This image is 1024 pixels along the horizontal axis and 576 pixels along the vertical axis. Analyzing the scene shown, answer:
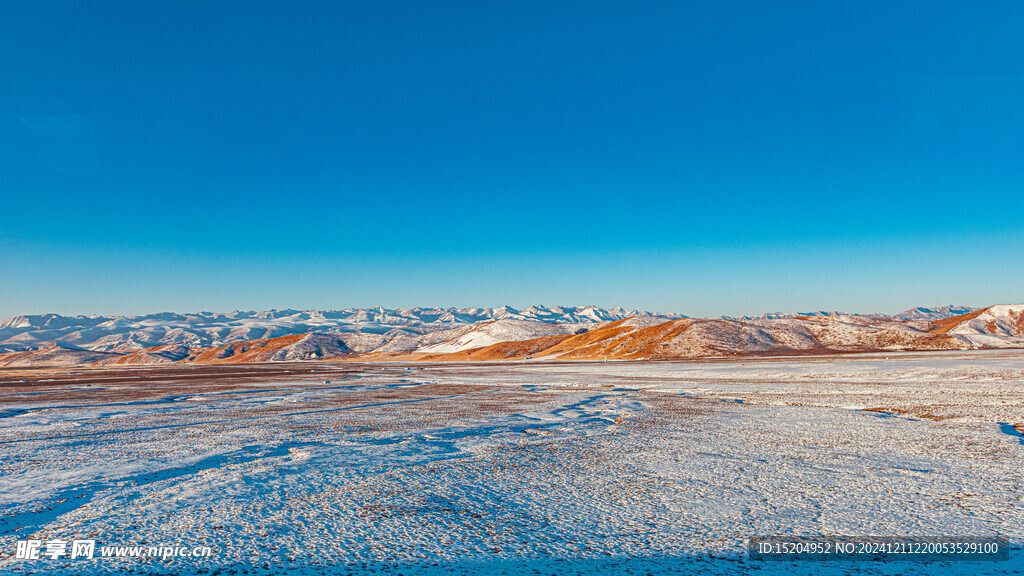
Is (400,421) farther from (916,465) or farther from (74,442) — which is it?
(916,465)

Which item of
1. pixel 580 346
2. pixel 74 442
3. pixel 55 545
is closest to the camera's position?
pixel 55 545

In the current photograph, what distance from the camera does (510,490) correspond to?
8633 millimetres

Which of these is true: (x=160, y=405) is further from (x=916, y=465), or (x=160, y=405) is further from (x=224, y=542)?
(x=916, y=465)

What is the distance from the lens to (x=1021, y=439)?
42.7 ft

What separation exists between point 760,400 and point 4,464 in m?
26.9

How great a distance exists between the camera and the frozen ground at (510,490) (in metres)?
5.85

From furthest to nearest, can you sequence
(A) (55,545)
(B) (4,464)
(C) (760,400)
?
(C) (760,400)
(B) (4,464)
(A) (55,545)

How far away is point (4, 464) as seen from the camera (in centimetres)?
1123

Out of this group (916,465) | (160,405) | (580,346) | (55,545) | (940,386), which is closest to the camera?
(55,545)

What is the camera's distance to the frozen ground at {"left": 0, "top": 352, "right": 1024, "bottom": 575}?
5848 millimetres

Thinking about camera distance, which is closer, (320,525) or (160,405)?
(320,525)

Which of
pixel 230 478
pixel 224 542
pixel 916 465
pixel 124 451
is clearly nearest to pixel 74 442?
pixel 124 451

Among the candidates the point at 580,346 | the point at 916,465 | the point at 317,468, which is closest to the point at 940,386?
the point at 916,465

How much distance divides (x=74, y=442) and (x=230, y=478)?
859 cm
